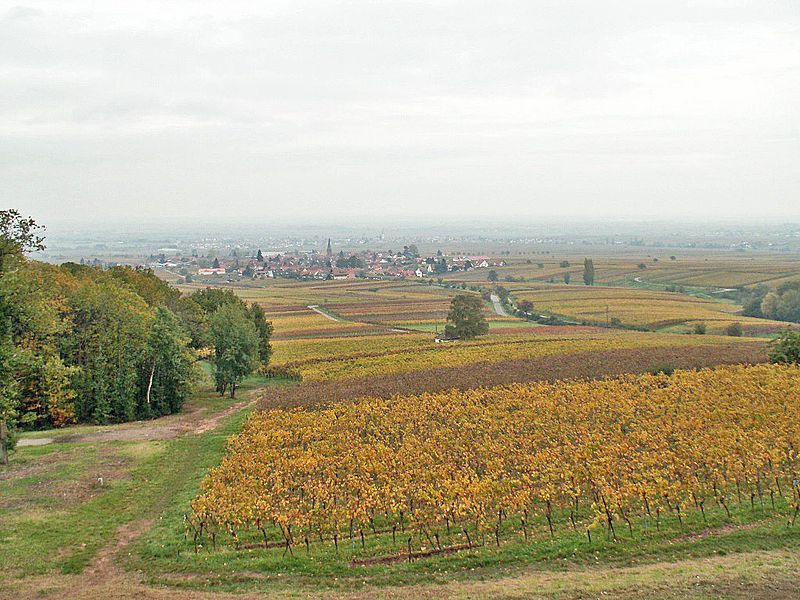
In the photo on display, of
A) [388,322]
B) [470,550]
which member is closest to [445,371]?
[470,550]

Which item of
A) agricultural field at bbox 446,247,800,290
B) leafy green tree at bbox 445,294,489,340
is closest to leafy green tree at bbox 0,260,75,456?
leafy green tree at bbox 445,294,489,340

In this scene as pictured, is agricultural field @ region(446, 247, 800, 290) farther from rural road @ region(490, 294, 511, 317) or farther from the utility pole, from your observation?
the utility pole

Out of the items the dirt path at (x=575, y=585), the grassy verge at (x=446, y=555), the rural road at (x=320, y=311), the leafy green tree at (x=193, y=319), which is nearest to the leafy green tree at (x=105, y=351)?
the leafy green tree at (x=193, y=319)

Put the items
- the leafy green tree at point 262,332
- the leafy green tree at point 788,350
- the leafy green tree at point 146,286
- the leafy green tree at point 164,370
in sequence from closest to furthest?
1. the leafy green tree at point 164,370
2. the leafy green tree at point 788,350
3. the leafy green tree at point 262,332
4. the leafy green tree at point 146,286

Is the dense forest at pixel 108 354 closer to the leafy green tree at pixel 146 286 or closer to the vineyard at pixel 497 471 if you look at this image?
the leafy green tree at pixel 146 286

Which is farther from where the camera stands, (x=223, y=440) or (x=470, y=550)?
(x=223, y=440)

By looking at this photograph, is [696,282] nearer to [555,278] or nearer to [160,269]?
[555,278]
